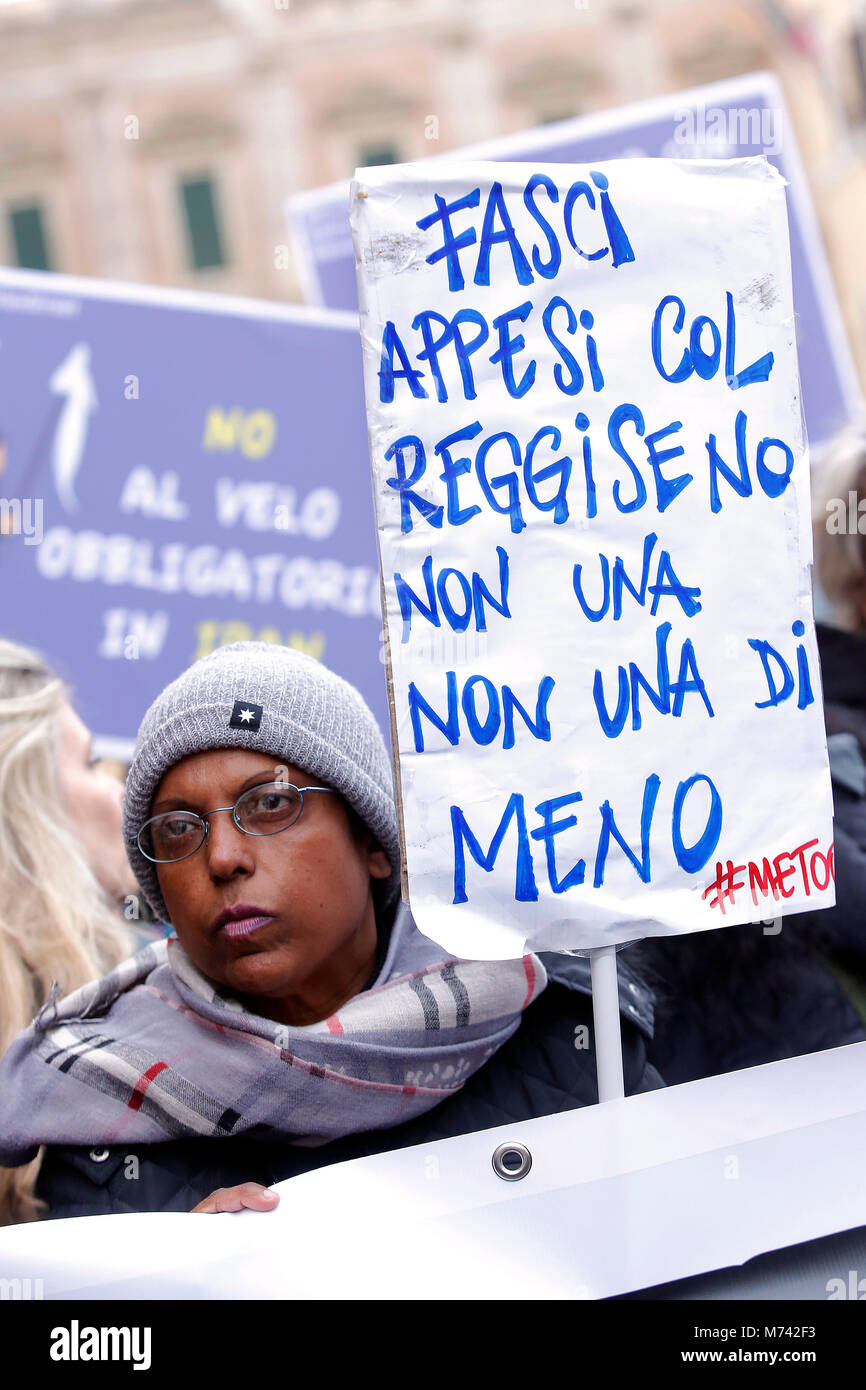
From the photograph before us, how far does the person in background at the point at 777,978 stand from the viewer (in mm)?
2400

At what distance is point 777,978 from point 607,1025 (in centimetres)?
94

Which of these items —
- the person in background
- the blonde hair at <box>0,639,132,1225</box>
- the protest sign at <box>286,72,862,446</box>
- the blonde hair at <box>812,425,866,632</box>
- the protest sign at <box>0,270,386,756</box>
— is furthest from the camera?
the protest sign at <box>286,72,862,446</box>

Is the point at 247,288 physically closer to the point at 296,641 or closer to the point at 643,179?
the point at 296,641

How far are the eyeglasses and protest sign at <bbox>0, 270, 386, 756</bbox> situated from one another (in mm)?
1397

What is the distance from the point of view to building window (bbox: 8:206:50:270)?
43.7 ft

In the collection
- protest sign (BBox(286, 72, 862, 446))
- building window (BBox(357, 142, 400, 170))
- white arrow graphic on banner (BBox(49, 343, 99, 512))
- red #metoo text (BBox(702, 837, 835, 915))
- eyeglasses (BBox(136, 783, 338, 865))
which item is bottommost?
red #metoo text (BBox(702, 837, 835, 915))

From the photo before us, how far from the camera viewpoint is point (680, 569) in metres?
1.62

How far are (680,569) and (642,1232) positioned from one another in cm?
70

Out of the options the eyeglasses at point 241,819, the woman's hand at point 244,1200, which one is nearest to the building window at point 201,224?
the eyeglasses at point 241,819

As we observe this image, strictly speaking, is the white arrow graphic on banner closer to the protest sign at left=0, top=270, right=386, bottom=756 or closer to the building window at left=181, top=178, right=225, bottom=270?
the protest sign at left=0, top=270, right=386, bottom=756

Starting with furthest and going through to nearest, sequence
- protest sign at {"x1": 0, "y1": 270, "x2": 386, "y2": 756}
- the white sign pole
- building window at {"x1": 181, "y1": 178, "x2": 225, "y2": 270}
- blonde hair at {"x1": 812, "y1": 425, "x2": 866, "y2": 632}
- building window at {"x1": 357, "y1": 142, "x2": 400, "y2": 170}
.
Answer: building window at {"x1": 181, "y1": 178, "x2": 225, "y2": 270}
building window at {"x1": 357, "y1": 142, "x2": 400, "y2": 170}
protest sign at {"x1": 0, "y1": 270, "x2": 386, "y2": 756}
blonde hair at {"x1": 812, "y1": 425, "x2": 866, "y2": 632}
the white sign pole

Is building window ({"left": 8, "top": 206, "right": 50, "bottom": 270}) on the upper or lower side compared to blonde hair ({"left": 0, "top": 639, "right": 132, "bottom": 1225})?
upper

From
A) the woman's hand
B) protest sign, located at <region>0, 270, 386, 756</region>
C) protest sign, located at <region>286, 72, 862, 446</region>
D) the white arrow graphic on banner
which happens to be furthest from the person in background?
the white arrow graphic on banner

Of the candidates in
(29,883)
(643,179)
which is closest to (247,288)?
(29,883)
